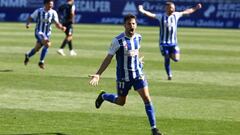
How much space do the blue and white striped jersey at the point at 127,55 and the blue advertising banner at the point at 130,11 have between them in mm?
35589

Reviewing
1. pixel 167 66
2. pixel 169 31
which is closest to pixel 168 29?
pixel 169 31

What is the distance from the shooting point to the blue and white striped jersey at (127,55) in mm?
9805

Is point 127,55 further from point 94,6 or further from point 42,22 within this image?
point 94,6

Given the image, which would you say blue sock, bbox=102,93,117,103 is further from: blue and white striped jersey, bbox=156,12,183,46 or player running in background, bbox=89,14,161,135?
blue and white striped jersey, bbox=156,12,183,46

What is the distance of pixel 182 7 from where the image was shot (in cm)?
4622

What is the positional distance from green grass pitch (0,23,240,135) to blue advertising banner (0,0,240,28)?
21.1 metres

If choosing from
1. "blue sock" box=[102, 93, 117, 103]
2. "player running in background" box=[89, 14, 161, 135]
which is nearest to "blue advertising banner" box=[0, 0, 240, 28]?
"blue sock" box=[102, 93, 117, 103]

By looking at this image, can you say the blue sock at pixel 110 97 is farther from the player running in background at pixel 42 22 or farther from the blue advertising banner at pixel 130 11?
the blue advertising banner at pixel 130 11

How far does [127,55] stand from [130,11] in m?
37.7

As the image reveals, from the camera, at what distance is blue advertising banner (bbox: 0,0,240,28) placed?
44.9 m

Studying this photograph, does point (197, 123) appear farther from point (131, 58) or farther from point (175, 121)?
point (131, 58)

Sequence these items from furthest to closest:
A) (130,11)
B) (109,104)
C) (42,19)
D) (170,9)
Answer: (130,11) → (42,19) → (170,9) → (109,104)

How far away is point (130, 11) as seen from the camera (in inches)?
1865

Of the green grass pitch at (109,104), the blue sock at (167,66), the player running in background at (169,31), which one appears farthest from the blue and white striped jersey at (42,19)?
the blue sock at (167,66)
